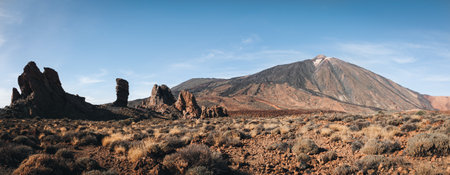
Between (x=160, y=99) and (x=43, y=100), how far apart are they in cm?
2238

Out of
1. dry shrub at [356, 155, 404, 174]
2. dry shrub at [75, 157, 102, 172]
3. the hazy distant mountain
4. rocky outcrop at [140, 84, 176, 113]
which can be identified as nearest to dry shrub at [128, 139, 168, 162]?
dry shrub at [75, 157, 102, 172]

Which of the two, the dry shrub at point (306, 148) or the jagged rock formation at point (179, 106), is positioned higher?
the jagged rock formation at point (179, 106)

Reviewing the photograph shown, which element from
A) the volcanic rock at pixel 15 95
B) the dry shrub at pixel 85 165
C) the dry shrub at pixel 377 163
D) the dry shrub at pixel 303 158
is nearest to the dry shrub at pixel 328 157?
the dry shrub at pixel 303 158

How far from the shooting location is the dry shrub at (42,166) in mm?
5176

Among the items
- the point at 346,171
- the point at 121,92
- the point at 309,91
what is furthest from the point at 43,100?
the point at 309,91

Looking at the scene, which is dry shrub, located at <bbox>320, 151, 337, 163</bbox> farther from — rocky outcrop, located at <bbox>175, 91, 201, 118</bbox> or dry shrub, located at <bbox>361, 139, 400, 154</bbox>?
rocky outcrop, located at <bbox>175, 91, 201, 118</bbox>

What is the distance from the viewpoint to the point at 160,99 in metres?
48.8

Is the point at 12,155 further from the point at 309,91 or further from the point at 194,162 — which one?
the point at 309,91

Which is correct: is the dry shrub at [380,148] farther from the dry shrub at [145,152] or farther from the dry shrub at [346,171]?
the dry shrub at [145,152]

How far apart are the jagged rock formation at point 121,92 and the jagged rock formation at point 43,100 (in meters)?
8.80

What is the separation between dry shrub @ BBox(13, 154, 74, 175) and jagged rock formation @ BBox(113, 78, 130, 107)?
132 ft

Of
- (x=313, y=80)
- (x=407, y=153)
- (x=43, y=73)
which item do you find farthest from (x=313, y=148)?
(x=313, y=80)

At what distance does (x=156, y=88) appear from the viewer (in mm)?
50719

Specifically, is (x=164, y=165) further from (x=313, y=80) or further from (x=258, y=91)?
(x=313, y=80)
